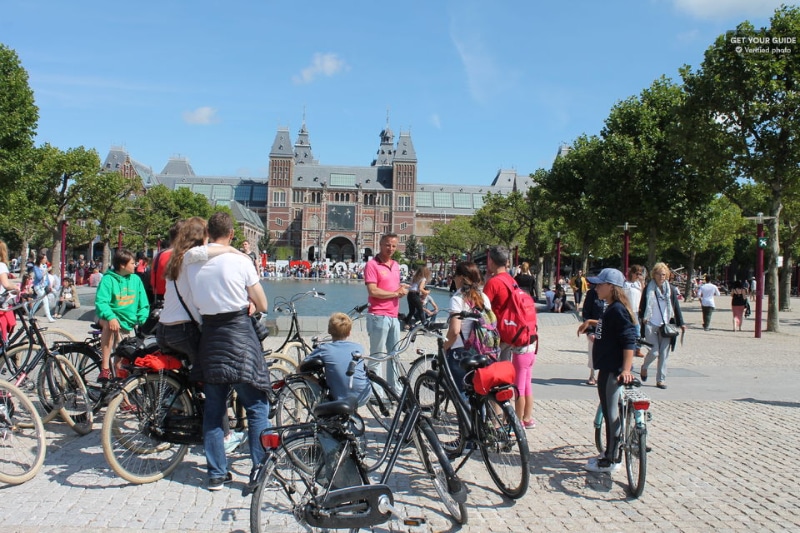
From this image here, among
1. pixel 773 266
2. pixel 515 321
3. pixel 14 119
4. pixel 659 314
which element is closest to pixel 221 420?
pixel 515 321

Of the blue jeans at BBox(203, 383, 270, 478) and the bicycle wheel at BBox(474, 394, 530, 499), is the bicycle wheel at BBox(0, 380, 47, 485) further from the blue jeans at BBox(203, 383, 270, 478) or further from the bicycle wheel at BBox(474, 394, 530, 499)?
the bicycle wheel at BBox(474, 394, 530, 499)

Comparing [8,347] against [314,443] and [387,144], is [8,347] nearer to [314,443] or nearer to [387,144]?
[314,443]

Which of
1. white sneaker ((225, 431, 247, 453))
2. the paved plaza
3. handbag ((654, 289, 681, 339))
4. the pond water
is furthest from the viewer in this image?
the pond water

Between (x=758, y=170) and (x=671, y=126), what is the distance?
3.30m

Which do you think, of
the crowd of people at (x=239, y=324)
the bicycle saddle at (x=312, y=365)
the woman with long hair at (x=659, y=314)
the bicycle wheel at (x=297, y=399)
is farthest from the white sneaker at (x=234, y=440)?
the woman with long hair at (x=659, y=314)

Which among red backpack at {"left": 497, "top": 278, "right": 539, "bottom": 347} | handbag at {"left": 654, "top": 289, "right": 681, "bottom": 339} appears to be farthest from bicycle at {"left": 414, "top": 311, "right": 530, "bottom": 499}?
handbag at {"left": 654, "top": 289, "right": 681, "bottom": 339}

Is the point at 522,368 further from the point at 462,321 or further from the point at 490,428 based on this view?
the point at 490,428

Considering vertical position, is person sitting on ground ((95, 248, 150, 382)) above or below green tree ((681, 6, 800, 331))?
below

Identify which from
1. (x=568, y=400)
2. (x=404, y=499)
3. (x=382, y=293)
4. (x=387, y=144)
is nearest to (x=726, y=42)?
(x=568, y=400)

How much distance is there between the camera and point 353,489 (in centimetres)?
365

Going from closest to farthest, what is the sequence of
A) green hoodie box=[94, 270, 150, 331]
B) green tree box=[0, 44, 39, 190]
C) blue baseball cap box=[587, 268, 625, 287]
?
blue baseball cap box=[587, 268, 625, 287]
green hoodie box=[94, 270, 150, 331]
green tree box=[0, 44, 39, 190]

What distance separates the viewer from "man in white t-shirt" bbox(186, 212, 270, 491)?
4.66m

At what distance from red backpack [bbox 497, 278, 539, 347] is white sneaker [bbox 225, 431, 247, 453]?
2680 mm

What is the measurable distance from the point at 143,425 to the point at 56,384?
155 centimetres
